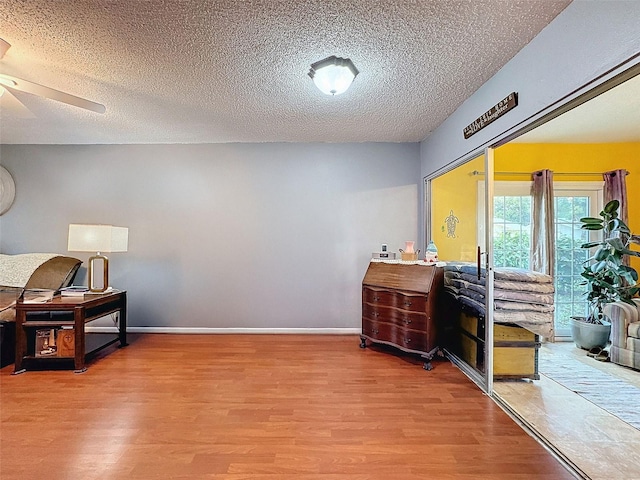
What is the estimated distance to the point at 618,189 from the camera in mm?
3906

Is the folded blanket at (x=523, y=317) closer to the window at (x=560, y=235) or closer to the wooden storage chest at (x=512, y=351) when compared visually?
the wooden storage chest at (x=512, y=351)

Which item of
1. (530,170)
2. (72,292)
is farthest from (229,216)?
(530,170)

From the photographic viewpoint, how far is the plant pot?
3588mm

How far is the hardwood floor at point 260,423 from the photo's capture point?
176 centimetres

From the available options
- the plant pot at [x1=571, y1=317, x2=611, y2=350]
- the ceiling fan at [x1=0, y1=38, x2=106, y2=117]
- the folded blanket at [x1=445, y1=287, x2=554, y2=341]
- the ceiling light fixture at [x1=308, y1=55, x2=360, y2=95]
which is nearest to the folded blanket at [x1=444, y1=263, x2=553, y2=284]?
the folded blanket at [x1=445, y1=287, x2=554, y2=341]

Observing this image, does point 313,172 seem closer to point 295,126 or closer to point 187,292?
point 295,126

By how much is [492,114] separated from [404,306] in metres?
1.81

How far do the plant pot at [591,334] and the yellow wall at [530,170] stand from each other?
951 mm

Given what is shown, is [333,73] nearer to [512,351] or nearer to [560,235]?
[512,351]

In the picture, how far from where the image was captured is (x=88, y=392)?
8.62 ft

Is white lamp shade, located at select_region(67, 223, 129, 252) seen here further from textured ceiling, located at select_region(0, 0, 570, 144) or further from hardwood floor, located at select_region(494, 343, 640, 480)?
hardwood floor, located at select_region(494, 343, 640, 480)

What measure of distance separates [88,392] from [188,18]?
270 cm

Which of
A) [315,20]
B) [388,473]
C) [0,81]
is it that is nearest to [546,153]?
[315,20]

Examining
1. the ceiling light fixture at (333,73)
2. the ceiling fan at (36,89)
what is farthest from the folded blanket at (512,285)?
the ceiling fan at (36,89)
